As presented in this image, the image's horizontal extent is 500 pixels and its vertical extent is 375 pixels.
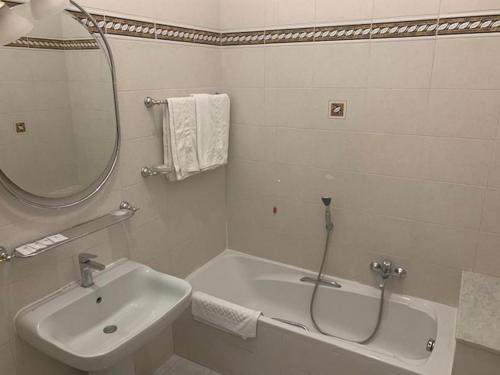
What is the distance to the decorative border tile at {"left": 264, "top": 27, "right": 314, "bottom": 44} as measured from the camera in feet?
6.73

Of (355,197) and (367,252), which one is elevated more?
(355,197)

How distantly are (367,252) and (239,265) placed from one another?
2.90 ft

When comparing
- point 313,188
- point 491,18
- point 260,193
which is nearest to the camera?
point 491,18

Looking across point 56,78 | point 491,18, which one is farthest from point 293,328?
point 491,18

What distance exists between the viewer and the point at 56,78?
57.9 inches

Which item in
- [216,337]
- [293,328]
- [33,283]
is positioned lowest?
[216,337]

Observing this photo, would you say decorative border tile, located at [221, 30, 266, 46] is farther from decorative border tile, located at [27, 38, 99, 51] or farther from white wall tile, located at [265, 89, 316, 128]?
decorative border tile, located at [27, 38, 99, 51]

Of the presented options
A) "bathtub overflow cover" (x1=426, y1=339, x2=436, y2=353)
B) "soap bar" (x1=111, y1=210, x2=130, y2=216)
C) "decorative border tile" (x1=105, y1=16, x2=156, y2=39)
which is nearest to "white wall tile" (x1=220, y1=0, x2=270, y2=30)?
"decorative border tile" (x1=105, y1=16, x2=156, y2=39)

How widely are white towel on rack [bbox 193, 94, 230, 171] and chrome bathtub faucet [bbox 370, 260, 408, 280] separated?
3.61 ft

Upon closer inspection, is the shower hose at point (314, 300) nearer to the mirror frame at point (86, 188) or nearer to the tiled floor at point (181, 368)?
the tiled floor at point (181, 368)

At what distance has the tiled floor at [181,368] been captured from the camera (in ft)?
7.24

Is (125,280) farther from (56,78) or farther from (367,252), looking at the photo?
(367,252)

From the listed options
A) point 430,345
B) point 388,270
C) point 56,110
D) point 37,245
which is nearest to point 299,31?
point 56,110

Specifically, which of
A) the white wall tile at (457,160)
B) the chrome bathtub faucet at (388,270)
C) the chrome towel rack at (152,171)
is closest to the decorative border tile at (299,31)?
the white wall tile at (457,160)
